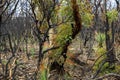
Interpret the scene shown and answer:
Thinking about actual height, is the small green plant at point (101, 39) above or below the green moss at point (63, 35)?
below

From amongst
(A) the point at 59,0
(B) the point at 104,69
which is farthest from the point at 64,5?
(B) the point at 104,69

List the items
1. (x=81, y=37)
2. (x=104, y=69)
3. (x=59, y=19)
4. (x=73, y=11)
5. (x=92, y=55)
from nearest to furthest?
(x=73, y=11) → (x=59, y=19) → (x=104, y=69) → (x=92, y=55) → (x=81, y=37)

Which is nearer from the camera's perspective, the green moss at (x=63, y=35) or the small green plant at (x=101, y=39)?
the green moss at (x=63, y=35)

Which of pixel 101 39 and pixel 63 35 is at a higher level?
pixel 63 35

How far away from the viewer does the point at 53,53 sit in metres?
8.66

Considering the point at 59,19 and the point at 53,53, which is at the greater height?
the point at 59,19

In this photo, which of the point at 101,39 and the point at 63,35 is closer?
the point at 63,35

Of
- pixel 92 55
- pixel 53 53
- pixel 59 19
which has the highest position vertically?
pixel 59 19

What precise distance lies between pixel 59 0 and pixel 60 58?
1.83 meters

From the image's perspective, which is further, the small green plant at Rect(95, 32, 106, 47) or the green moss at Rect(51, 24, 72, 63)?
the small green plant at Rect(95, 32, 106, 47)

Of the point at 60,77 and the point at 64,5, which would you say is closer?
the point at 64,5

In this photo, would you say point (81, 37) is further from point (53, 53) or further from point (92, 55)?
point (53, 53)

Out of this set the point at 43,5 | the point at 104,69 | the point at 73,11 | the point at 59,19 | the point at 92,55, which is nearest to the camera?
the point at 43,5

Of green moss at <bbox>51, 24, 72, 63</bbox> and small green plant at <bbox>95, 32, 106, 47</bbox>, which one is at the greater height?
green moss at <bbox>51, 24, 72, 63</bbox>
